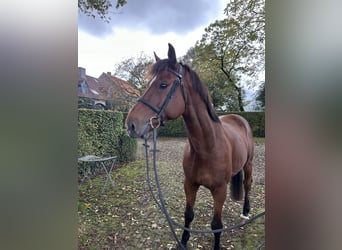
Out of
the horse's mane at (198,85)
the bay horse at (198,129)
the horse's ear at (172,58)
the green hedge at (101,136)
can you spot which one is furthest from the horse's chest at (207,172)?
the horse's ear at (172,58)

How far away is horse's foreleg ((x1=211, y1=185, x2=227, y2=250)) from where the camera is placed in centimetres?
116

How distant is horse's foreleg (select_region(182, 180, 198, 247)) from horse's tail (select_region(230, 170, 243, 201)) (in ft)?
0.59

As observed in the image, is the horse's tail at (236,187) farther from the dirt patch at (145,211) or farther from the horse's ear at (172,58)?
the horse's ear at (172,58)

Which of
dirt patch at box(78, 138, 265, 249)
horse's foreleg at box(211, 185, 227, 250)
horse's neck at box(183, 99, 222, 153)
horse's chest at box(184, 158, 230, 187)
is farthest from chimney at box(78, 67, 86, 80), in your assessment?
horse's foreleg at box(211, 185, 227, 250)

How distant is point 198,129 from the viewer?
1179 mm

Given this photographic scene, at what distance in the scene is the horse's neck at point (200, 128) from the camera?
1164 mm

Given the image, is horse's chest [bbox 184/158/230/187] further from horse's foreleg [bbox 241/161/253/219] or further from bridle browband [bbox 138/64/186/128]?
bridle browband [bbox 138/64/186/128]

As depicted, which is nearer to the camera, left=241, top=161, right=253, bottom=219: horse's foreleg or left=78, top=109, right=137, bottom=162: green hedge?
left=241, top=161, right=253, bottom=219: horse's foreleg

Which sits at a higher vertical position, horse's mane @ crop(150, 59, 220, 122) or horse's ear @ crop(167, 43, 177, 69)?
horse's ear @ crop(167, 43, 177, 69)
